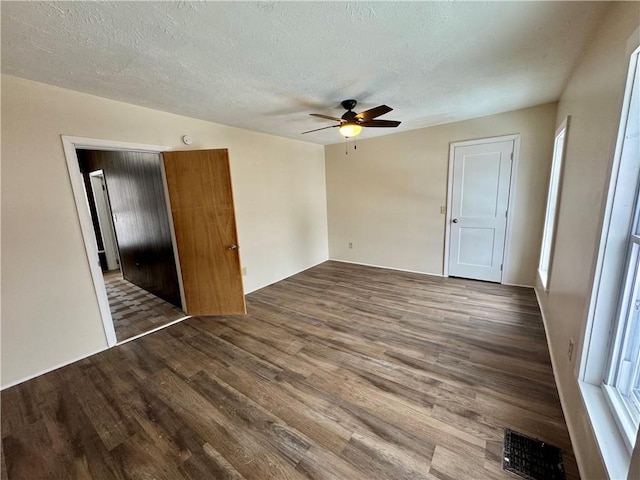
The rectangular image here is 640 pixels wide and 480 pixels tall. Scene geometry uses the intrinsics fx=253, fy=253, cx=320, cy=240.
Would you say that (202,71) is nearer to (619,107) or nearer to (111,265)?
(619,107)

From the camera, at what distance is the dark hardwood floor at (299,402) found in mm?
1420

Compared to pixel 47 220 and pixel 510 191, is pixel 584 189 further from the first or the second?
pixel 47 220

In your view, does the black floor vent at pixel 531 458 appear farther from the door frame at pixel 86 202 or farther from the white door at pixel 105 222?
the white door at pixel 105 222

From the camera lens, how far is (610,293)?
126 centimetres

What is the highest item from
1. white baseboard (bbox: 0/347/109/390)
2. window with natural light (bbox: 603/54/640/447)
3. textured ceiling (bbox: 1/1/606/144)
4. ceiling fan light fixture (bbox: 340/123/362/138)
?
textured ceiling (bbox: 1/1/606/144)

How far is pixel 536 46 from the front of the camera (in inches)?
69.7

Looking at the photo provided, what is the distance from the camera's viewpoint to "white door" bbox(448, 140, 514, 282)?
11.6 ft

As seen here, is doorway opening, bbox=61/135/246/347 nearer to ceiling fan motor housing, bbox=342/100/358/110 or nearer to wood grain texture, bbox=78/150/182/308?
wood grain texture, bbox=78/150/182/308

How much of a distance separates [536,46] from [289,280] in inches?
153

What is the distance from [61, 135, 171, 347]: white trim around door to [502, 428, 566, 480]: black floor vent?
3.36 m

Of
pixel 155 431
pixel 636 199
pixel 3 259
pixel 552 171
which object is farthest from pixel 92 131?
pixel 552 171

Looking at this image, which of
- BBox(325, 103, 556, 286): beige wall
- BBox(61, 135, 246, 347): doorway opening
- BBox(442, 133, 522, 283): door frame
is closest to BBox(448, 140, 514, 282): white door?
BBox(442, 133, 522, 283): door frame

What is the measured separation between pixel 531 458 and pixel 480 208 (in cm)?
312

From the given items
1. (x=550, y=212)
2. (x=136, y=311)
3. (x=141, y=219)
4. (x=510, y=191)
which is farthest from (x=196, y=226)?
(x=550, y=212)
